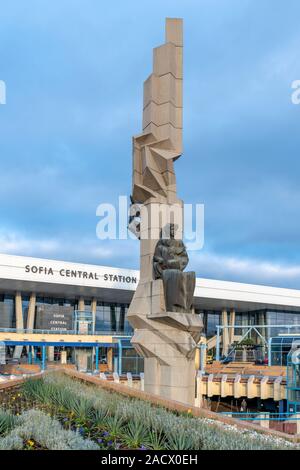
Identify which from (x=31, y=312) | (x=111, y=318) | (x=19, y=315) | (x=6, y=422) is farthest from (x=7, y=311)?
(x=6, y=422)

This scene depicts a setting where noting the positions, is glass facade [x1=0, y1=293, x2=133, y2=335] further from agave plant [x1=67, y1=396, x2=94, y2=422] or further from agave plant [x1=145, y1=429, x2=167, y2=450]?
agave plant [x1=145, y1=429, x2=167, y2=450]

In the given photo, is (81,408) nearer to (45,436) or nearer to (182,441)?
(45,436)

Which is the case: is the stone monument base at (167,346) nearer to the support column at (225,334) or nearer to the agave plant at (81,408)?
the agave plant at (81,408)

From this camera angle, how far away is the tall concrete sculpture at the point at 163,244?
17.5 m

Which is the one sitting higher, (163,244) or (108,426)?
(163,244)

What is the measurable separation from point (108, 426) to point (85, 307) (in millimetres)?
53419

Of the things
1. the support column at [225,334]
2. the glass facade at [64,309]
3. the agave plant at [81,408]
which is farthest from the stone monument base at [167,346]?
the support column at [225,334]

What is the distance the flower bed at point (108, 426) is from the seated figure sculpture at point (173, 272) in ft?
23.5

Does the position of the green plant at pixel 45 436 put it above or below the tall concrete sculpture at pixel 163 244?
below

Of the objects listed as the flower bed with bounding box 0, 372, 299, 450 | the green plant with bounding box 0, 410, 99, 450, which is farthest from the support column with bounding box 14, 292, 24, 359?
the green plant with bounding box 0, 410, 99, 450

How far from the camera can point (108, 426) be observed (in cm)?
838

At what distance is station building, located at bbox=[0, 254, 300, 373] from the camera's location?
1816 inches
